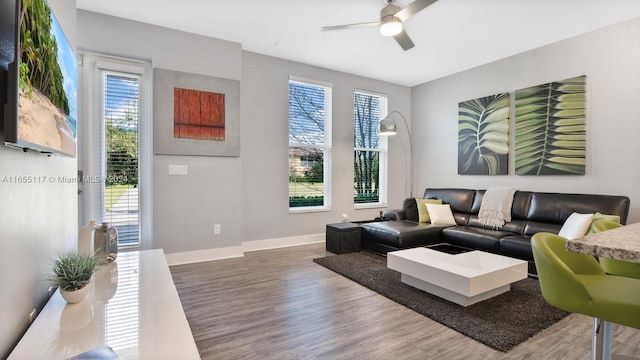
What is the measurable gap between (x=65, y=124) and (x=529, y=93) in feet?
16.9

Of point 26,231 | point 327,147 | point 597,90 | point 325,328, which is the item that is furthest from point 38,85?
point 597,90

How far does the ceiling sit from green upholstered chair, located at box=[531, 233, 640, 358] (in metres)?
2.74

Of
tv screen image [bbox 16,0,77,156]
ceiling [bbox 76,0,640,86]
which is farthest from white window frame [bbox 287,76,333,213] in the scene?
tv screen image [bbox 16,0,77,156]

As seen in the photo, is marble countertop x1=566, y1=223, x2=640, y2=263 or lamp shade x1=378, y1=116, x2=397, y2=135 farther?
lamp shade x1=378, y1=116, x2=397, y2=135

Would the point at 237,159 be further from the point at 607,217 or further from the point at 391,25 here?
the point at 607,217

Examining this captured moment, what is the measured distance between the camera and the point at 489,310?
8.12 ft

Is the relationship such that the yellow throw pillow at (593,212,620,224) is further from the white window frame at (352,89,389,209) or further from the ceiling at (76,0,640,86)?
the white window frame at (352,89,389,209)

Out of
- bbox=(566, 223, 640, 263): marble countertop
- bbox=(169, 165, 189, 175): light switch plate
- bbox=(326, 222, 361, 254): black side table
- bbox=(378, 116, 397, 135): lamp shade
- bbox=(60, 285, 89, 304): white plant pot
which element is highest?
bbox=(378, 116, 397, 135): lamp shade

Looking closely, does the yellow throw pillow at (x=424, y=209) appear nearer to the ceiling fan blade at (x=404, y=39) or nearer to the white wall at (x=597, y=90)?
the white wall at (x=597, y=90)

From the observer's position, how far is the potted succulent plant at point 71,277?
1.40 m

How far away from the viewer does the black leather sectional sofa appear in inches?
134

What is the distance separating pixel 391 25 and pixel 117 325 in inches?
118

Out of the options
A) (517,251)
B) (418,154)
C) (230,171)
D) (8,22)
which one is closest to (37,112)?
(8,22)

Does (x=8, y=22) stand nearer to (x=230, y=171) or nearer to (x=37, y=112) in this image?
(x=37, y=112)
